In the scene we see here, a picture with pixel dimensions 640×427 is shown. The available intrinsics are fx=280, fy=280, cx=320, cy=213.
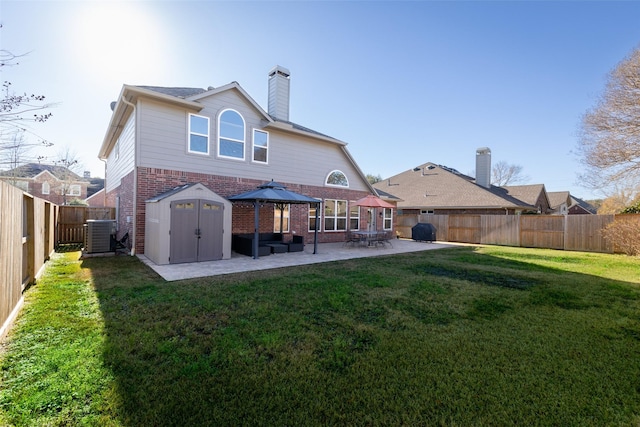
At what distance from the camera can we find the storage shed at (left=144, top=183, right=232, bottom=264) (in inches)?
319

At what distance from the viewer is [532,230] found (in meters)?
15.6

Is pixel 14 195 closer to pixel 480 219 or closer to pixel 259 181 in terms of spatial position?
pixel 259 181

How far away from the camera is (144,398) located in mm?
2332

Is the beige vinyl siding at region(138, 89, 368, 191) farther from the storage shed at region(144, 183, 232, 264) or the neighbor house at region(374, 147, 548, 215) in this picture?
the neighbor house at region(374, 147, 548, 215)

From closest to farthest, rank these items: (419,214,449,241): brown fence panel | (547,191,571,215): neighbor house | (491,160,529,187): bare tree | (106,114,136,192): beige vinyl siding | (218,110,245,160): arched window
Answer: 1. (106,114,136,192): beige vinyl siding
2. (218,110,245,160): arched window
3. (419,214,449,241): brown fence panel
4. (547,191,571,215): neighbor house
5. (491,160,529,187): bare tree

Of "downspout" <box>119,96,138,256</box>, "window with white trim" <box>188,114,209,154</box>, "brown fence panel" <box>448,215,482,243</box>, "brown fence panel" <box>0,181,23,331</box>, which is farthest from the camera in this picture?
"brown fence panel" <box>448,215,482,243</box>

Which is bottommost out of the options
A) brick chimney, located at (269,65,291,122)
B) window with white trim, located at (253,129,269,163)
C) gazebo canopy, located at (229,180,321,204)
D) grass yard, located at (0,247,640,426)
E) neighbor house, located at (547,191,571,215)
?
grass yard, located at (0,247,640,426)

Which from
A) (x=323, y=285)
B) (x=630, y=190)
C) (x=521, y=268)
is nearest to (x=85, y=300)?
(x=323, y=285)

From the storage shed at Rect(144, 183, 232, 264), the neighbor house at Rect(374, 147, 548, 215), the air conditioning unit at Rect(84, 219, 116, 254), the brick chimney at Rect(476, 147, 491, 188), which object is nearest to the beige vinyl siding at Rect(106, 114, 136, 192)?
the air conditioning unit at Rect(84, 219, 116, 254)

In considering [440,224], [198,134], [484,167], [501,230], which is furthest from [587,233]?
[198,134]

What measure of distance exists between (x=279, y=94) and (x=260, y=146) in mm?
3527

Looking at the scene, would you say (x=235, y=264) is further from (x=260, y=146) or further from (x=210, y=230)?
(x=260, y=146)

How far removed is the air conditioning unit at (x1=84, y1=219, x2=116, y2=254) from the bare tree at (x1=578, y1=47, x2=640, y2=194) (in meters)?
22.1

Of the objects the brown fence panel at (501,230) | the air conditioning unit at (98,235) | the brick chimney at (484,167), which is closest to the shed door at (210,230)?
the air conditioning unit at (98,235)
